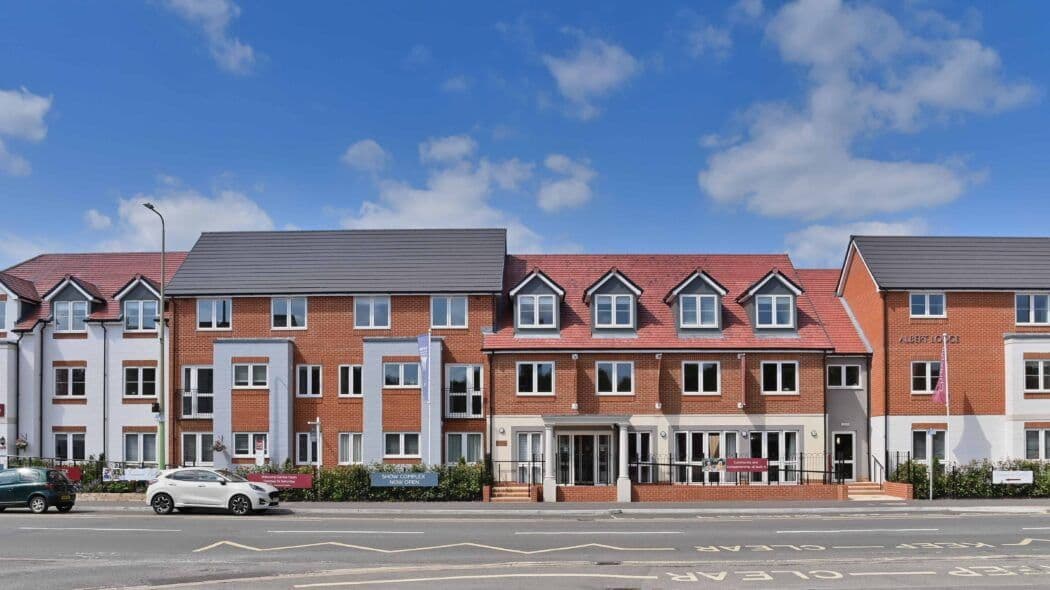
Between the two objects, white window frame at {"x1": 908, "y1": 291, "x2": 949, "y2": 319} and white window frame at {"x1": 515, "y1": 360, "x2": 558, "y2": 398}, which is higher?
white window frame at {"x1": 908, "y1": 291, "x2": 949, "y2": 319}

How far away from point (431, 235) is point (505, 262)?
11.7 feet

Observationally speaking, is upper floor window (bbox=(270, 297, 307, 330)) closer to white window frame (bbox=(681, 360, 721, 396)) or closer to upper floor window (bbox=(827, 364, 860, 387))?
white window frame (bbox=(681, 360, 721, 396))

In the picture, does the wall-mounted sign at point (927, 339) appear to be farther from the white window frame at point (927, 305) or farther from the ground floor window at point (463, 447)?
the ground floor window at point (463, 447)

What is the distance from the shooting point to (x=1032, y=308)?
1548 inches

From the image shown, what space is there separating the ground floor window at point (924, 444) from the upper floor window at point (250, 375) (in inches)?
1042

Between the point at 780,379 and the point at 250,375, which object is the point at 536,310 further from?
the point at 250,375

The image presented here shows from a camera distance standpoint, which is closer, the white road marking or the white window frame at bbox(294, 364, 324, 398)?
the white road marking

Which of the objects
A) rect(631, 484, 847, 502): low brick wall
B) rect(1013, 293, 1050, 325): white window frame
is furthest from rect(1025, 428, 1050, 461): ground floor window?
rect(631, 484, 847, 502): low brick wall

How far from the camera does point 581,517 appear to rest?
2927 cm

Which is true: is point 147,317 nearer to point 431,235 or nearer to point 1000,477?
point 431,235

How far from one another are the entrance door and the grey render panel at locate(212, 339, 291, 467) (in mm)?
22343

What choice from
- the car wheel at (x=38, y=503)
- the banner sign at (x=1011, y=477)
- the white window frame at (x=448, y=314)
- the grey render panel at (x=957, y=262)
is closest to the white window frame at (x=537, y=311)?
the white window frame at (x=448, y=314)

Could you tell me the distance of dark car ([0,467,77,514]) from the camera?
29.7 m

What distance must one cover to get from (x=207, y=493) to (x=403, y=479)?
6.88 metres
